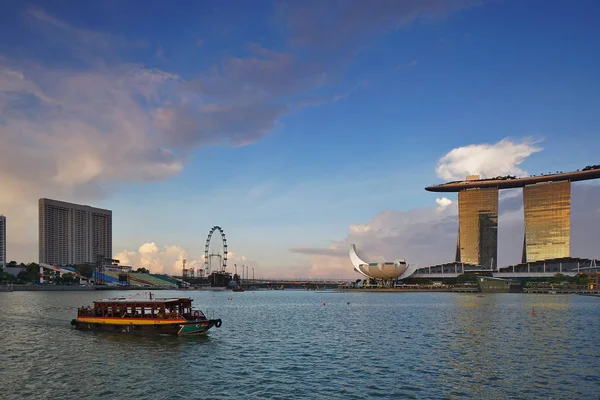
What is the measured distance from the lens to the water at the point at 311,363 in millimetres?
32688

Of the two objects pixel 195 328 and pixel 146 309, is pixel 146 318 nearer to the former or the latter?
pixel 146 309

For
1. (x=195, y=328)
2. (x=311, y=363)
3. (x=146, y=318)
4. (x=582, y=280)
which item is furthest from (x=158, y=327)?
(x=582, y=280)

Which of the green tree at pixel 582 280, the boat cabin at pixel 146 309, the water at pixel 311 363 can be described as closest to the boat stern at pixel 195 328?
the water at pixel 311 363

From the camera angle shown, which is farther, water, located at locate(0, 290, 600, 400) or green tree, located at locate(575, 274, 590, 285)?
green tree, located at locate(575, 274, 590, 285)

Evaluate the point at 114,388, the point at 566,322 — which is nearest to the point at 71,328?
the point at 114,388

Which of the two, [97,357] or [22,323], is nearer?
[97,357]

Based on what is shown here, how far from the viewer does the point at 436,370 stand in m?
38.4

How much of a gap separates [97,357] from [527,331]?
156 feet

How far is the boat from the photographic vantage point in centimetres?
5675

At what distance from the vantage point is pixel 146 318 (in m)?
57.9

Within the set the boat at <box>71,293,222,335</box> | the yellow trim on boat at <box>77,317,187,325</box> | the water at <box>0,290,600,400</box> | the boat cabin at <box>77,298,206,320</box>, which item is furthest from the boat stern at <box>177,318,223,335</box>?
the boat cabin at <box>77,298,206,320</box>

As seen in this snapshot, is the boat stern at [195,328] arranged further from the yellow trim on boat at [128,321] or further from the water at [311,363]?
the water at [311,363]

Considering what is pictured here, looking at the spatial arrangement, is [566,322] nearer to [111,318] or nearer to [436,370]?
[436,370]

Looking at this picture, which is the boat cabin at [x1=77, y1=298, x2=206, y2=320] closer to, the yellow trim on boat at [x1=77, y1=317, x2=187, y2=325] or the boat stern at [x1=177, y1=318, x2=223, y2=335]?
the yellow trim on boat at [x1=77, y1=317, x2=187, y2=325]
